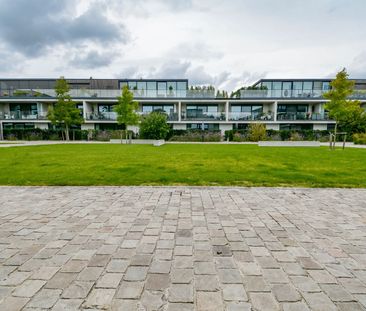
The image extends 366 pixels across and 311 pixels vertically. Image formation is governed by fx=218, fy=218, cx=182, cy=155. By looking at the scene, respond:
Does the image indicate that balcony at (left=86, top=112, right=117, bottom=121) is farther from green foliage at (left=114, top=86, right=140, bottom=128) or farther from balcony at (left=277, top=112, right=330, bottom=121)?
balcony at (left=277, top=112, right=330, bottom=121)

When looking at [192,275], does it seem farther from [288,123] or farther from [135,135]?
[288,123]

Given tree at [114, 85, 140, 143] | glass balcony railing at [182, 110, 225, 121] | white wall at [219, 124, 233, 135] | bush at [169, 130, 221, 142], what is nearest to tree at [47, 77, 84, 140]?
tree at [114, 85, 140, 143]

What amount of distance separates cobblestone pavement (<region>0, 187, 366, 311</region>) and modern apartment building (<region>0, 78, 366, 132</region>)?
98.9 ft

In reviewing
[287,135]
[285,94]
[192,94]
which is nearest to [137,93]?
[192,94]

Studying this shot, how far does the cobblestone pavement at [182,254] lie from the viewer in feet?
6.65

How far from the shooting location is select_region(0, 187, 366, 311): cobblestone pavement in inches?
79.8

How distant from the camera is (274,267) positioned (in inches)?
98.6

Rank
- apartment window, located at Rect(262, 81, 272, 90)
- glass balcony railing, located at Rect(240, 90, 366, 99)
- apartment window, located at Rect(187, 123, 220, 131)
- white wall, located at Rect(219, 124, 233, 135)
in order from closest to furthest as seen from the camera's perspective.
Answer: glass balcony railing, located at Rect(240, 90, 366, 99) → white wall, located at Rect(219, 124, 233, 135) → apartment window, located at Rect(187, 123, 220, 131) → apartment window, located at Rect(262, 81, 272, 90)

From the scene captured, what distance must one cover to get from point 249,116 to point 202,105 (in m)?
8.01

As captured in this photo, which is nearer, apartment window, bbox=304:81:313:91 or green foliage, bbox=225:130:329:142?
green foliage, bbox=225:130:329:142

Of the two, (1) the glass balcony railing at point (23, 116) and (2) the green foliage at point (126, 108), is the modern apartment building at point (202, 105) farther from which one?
(2) the green foliage at point (126, 108)

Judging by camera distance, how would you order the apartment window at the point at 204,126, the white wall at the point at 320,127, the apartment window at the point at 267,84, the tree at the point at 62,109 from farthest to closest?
1. the apartment window at the point at 267,84
2. the apartment window at the point at 204,126
3. the white wall at the point at 320,127
4. the tree at the point at 62,109

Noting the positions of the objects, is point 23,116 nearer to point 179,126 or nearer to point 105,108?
point 105,108

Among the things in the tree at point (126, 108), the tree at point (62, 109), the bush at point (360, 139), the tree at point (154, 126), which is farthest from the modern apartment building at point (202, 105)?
the tree at point (126, 108)
